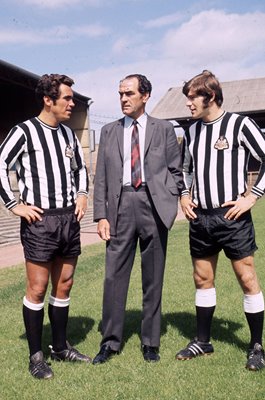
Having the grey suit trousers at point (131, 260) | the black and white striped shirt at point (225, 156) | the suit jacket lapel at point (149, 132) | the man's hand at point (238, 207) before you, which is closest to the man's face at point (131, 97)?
the suit jacket lapel at point (149, 132)

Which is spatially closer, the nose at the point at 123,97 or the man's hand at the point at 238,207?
the man's hand at the point at 238,207

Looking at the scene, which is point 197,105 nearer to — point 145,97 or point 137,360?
point 145,97

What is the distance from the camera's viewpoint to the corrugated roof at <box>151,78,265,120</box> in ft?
109

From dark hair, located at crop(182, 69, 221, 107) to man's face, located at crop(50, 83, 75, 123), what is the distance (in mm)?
925

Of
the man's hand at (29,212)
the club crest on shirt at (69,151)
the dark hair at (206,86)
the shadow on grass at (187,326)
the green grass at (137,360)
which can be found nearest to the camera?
the green grass at (137,360)

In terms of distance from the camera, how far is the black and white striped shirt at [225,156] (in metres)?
3.65

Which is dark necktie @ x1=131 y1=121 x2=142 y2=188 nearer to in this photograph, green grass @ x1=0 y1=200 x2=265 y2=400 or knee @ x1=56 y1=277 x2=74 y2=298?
knee @ x1=56 y1=277 x2=74 y2=298

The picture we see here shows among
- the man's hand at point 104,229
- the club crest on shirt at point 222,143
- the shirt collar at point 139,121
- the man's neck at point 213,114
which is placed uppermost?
the man's neck at point 213,114

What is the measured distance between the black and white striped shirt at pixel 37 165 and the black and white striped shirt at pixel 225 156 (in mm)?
1069

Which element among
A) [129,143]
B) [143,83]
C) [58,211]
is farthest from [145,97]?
[58,211]

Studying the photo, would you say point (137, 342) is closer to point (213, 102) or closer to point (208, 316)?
point (208, 316)

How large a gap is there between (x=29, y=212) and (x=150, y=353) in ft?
5.03

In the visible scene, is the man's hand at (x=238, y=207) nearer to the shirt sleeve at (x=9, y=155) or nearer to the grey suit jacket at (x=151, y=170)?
the grey suit jacket at (x=151, y=170)

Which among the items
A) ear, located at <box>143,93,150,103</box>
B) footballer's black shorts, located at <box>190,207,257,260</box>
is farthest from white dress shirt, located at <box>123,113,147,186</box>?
footballer's black shorts, located at <box>190,207,257,260</box>
